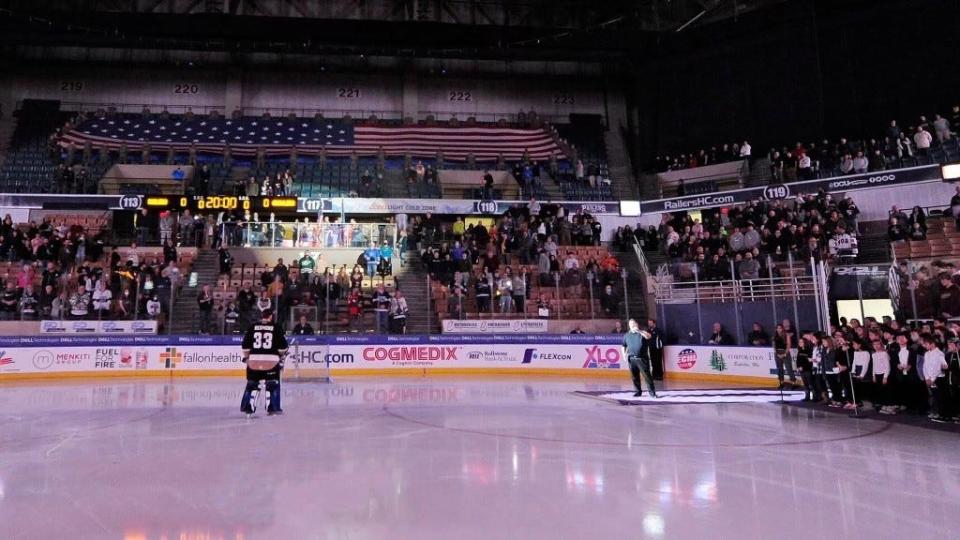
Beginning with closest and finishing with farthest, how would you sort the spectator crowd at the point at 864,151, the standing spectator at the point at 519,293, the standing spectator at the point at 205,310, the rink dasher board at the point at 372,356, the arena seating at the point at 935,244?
the rink dasher board at the point at 372,356 → the arena seating at the point at 935,244 → the standing spectator at the point at 205,310 → the standing spectator at the point at 519,293 → the spectator crowd at the point at 864,151

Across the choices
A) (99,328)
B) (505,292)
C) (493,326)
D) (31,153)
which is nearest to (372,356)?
(493,326)

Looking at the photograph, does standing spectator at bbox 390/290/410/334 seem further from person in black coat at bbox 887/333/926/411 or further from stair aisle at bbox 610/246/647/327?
person in black coat at bbox 887/333/926/411

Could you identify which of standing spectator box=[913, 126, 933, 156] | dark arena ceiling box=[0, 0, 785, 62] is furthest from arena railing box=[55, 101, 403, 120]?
standing spectator box=[913, 126, 933, 156]

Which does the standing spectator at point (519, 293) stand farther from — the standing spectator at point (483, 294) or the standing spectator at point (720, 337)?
the standing spectator at point (720, 337)

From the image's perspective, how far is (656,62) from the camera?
33.1 m

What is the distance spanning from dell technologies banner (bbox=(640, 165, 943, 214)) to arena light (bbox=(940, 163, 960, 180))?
1.48 metres

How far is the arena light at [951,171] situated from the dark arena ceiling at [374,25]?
11.5 m

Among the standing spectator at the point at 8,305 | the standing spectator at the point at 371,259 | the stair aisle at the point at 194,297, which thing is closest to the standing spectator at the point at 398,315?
the standing spectator at the point at 371,259

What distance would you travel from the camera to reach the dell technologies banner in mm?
24812

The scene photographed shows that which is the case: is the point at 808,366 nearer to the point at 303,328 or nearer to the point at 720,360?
the point at 720,360

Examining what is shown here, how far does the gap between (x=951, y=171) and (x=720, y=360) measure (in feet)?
44.5

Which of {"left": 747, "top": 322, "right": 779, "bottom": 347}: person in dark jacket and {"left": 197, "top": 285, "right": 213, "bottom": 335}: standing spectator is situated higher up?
{"left": 197, "top": 285, "right": 213, "bottom": 335}: standing spectator

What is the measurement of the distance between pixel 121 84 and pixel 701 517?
39.2m

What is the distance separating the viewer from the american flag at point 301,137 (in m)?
31.4
